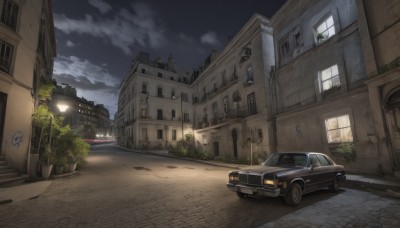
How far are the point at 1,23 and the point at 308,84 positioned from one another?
18078 mm

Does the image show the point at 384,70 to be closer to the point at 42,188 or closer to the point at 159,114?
the point at 42,188

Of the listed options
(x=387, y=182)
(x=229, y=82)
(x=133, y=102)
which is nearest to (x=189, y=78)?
(x=133, y=102)

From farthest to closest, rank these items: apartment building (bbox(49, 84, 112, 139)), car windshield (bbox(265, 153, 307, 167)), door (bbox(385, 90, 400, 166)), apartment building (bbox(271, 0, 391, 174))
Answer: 1. apartment building (bbox(49, 84, 112, 139))
2. apartment building (bbox(271, 0, 391, 174))
3. door (bbox(385, 90, 400, 166))
4. car windshield (bbox(265, 153, 307, 167))

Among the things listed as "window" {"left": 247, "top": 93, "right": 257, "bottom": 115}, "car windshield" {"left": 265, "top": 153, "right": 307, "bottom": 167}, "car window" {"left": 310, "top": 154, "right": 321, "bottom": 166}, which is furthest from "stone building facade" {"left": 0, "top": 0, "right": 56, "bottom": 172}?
"window" {"left": 247, "top": 93, "right": 257, "bottom": 115}

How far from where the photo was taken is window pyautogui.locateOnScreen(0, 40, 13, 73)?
10445mm

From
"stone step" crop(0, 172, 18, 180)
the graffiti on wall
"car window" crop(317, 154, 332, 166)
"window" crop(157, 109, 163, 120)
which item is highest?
"window" crop(157, 109, 163, 120)

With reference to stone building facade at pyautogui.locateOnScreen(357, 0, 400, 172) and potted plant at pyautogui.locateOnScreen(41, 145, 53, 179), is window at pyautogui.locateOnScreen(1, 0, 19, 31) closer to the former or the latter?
potted plant at pyautogui.locateOnScreen(41, 145, 53, 179)

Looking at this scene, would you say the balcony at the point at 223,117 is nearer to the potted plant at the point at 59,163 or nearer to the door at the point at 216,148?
the door at the point at 216,148

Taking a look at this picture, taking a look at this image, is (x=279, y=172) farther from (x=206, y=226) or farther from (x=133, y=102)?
(x=133, y=102)

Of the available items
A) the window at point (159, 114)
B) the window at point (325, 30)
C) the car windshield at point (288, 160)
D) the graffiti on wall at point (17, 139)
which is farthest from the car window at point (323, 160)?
the window at point (159, 114)

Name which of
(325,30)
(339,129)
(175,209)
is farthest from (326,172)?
(325,30)

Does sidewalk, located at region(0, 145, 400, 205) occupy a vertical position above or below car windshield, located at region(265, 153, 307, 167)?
below

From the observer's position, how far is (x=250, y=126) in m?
20.0

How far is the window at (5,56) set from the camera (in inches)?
411
